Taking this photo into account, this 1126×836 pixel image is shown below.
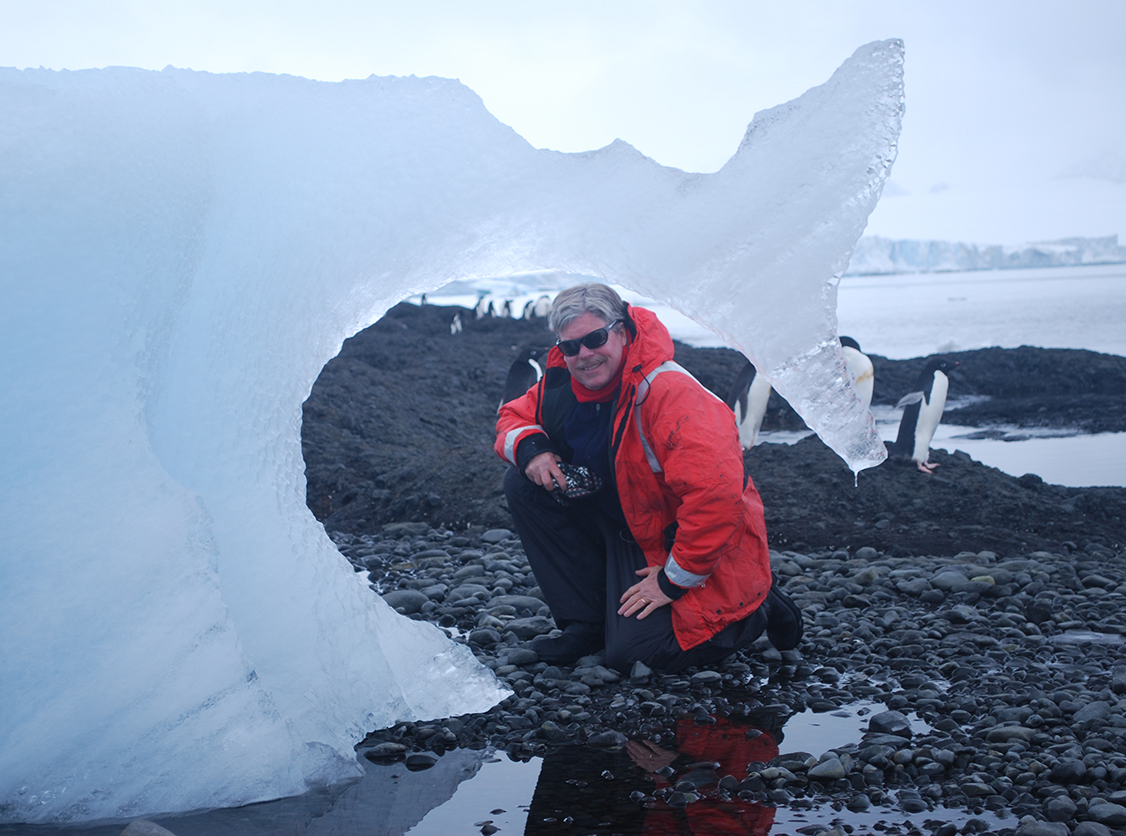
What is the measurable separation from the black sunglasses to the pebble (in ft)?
3.41

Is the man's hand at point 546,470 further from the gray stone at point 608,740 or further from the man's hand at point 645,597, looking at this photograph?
the gray stone at point 608,740

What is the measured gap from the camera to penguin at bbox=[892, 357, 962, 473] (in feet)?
22.7

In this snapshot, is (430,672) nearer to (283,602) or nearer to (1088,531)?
(283,602)

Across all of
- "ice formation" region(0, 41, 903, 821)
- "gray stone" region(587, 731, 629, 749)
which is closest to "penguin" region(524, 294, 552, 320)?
"ice formation" region(0, 41, 903, 821)

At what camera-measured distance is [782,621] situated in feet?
10.3

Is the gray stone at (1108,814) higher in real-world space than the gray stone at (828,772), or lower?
higher

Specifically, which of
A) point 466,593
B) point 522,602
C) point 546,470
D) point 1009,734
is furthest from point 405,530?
point 1009,734

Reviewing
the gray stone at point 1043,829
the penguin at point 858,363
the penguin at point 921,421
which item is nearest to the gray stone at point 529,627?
the gray stone at point 1043,829

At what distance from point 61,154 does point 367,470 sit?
16.1 feet

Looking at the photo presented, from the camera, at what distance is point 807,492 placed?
609cm

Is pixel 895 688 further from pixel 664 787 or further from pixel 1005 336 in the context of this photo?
pixel 1005 336

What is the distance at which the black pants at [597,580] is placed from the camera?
2.97 metres

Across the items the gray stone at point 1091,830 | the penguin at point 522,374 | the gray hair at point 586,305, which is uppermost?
the gray hair at point 586,305

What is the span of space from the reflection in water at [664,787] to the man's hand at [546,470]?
2.65 feet
